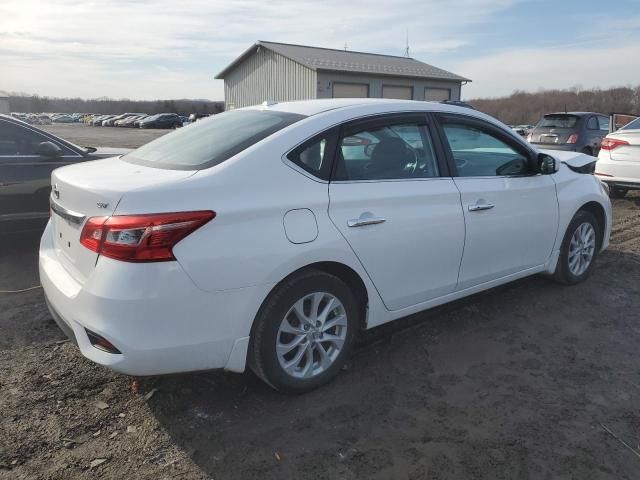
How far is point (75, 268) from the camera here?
106 inches

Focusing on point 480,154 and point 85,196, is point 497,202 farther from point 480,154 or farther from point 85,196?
point 85,196

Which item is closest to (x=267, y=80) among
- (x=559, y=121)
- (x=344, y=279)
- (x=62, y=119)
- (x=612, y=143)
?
(x=559, y=121)

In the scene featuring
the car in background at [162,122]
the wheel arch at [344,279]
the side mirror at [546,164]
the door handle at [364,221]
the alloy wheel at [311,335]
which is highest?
the car in background at [162,122]

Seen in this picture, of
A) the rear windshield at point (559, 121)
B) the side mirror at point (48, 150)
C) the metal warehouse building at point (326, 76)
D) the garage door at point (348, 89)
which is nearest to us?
the side mirror at point (48, 150)

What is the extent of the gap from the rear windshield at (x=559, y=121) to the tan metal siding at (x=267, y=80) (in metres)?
14.9

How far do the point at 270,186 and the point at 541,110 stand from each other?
60.6 metres

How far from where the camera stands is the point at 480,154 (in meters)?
3.93

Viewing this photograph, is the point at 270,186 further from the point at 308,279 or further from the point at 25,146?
the point at 25,146

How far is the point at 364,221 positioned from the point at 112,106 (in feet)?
405

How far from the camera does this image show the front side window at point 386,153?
10.2 ft

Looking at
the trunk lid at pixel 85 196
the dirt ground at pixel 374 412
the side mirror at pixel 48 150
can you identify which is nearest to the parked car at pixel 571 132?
the dirt ground at pixel 374 412

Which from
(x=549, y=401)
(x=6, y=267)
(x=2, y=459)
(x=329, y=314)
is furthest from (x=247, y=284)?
(x=6, y=267)

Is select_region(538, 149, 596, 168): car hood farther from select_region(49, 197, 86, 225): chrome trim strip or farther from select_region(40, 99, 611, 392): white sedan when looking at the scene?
select_region(49, 197, 86, 225): chrome trim strip

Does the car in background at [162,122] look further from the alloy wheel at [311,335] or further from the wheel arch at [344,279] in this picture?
the alloy wheel at [311,335]
